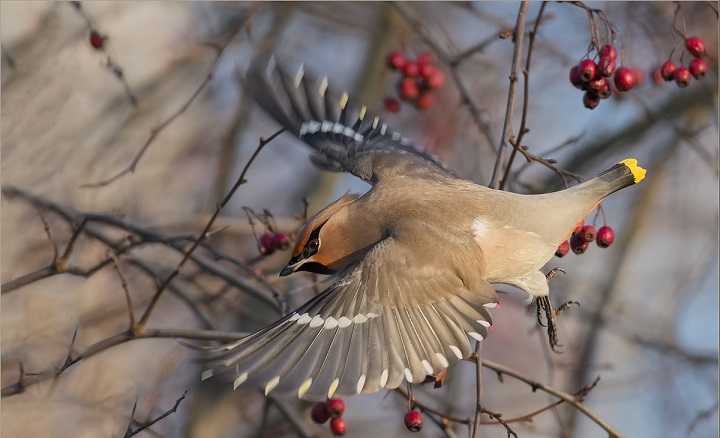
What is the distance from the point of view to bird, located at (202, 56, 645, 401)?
307 cm

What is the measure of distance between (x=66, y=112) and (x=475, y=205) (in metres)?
2.21

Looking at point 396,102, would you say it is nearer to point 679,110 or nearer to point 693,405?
point 679,110

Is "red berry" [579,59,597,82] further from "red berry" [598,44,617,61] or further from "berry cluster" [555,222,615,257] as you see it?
"berry cluster" [555,222,615,257]

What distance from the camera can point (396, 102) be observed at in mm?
5039

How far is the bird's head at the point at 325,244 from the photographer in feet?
11.8

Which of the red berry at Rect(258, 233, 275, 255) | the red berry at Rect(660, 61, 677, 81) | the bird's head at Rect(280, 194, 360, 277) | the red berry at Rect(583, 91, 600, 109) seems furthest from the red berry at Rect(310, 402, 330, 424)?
the red berry at Rect(660, 61, 677, 81)

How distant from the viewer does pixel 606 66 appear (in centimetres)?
362

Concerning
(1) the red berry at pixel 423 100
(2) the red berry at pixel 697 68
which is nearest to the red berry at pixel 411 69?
A: (1) the red berry at pixel 423 100

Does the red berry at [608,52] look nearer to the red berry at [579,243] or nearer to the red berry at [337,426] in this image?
the red berry at [579,243]

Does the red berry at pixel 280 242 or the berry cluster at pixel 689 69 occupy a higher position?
the berry cluster at pixel 689 69

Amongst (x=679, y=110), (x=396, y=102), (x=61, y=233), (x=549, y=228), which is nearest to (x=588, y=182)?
(x=549, y=228)

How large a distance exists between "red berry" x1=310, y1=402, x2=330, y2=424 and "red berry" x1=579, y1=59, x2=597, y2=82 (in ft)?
5.32

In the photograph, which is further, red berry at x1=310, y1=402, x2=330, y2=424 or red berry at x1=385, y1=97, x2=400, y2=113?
red berry at x1=385, y1=97, x2=400, y2=113

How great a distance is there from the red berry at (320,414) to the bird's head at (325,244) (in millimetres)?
543
